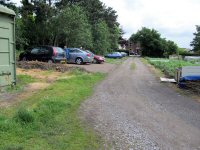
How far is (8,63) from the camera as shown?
1320 centimetres

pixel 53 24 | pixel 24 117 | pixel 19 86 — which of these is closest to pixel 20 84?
pixel 19 86

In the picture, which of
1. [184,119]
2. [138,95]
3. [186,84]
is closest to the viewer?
[184,119]

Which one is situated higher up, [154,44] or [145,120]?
[154,44]

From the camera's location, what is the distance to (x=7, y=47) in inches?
513

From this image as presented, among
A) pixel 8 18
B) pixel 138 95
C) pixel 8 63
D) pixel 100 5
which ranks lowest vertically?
pixel 138 95

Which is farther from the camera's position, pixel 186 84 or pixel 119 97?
pixel 186 84

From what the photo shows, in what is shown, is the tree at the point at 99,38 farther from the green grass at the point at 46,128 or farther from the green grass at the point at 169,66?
the green grass at the point at 46,128

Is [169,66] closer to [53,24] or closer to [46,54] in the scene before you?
[46,54]

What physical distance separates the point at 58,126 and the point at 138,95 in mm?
6384

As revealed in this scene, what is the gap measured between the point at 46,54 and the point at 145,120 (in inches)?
743

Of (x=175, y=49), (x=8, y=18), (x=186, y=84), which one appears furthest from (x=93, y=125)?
(x=175, y=49)

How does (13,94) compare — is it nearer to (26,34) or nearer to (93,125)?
(93,125)

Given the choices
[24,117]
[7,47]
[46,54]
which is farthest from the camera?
[46,54]

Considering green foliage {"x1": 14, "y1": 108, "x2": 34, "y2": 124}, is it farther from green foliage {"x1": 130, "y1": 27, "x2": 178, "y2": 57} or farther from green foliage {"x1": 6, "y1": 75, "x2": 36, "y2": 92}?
green foliage {"x1": 130, "y1": 27, "x2": 178, "y2": 57}
